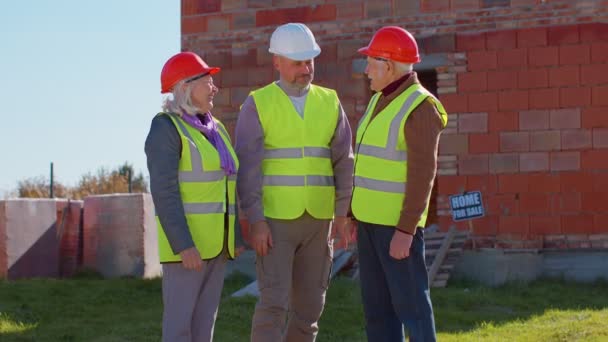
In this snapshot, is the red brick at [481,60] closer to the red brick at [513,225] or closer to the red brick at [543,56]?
the red brick at [543,56]

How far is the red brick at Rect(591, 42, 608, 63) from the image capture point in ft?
35.0

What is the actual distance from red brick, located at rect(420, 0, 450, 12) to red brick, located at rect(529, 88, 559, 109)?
1.39 metres

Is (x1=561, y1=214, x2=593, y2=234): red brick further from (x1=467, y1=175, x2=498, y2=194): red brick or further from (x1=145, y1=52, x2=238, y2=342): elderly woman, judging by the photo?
(x1=145, y1=52, x2=238, y2=342): elderly woman

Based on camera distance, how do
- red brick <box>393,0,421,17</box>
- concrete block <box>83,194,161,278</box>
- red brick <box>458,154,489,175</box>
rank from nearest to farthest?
red brick <box>458,154,489,175</box>, red brick <box>393,0,421,17</box>, concrete block <box>83,194,161,278</box>

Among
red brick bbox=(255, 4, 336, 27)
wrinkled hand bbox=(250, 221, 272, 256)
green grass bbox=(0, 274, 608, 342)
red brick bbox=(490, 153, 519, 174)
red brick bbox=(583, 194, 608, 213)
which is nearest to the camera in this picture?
wrinkled hand bbox=(250, 221, 272, 256)

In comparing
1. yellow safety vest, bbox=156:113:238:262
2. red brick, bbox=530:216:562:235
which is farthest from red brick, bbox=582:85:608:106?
yellow safety vest, bbox=156:113:238:262

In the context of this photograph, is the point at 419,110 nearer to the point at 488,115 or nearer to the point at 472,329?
the point at 472,329

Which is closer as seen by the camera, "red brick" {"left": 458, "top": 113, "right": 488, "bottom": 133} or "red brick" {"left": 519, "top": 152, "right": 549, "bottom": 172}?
"red brick" {"left": 519, "top": 152, "right": 549, "bottom": 172}

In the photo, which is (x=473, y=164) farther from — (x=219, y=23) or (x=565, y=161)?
(x=219, y=23)

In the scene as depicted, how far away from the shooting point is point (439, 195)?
11.2 meters

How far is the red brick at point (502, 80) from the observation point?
10.9 m

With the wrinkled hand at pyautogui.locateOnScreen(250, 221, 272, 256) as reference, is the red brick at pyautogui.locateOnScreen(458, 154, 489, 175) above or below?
above

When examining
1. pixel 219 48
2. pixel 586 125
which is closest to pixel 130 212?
pixel 219 48

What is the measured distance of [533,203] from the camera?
1082 cm
